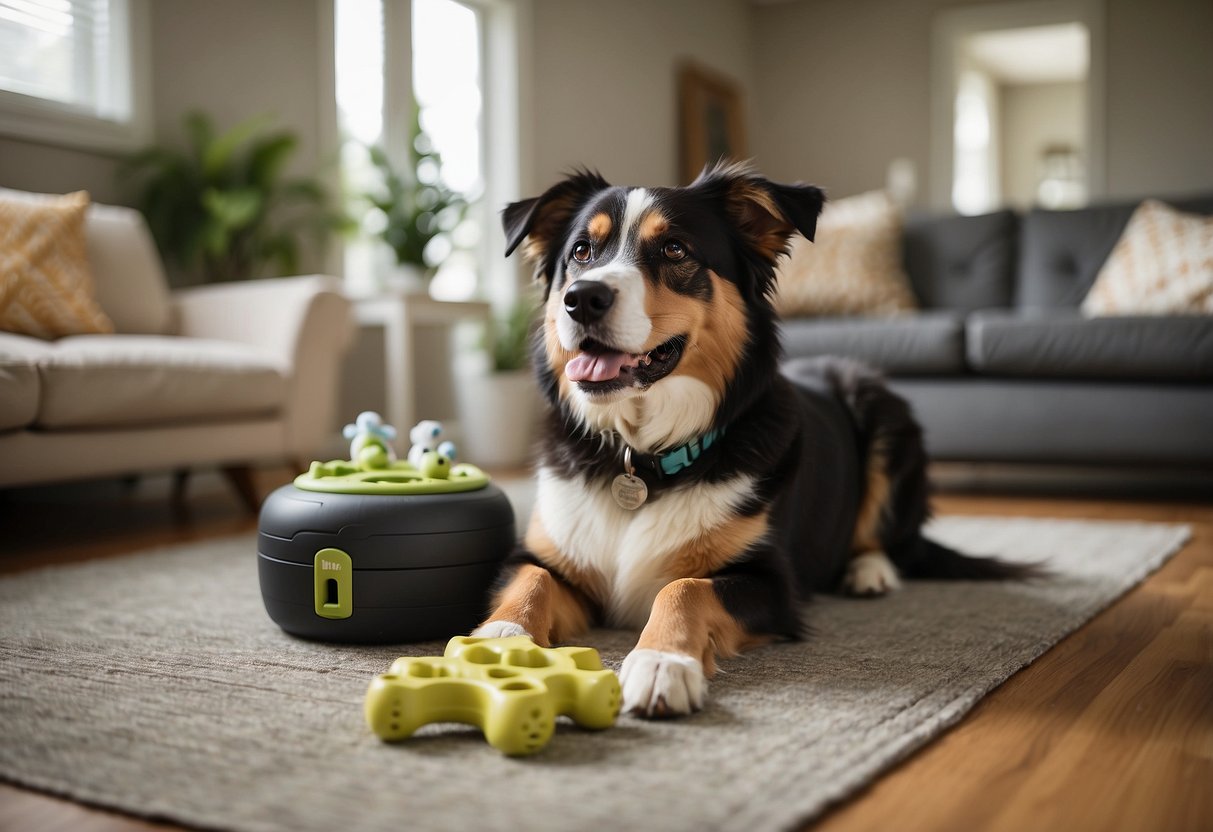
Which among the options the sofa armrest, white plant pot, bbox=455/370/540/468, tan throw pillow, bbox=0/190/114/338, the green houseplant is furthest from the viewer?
white plant pot, bbox=455/370/540/468

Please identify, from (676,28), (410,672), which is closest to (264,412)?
(410,672)

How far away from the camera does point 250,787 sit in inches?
44.1

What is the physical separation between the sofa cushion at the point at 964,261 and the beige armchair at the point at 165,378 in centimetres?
282

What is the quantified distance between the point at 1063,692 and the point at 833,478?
0.74 m

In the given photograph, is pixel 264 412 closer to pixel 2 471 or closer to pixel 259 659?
pixel 2 471

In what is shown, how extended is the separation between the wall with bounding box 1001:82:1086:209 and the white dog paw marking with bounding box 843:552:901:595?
11.2m

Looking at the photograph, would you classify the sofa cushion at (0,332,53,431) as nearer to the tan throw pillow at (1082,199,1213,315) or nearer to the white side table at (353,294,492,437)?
the white side table at (353,294,492,437)

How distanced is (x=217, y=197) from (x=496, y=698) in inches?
124

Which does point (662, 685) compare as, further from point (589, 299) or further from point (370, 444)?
point (370, 444)

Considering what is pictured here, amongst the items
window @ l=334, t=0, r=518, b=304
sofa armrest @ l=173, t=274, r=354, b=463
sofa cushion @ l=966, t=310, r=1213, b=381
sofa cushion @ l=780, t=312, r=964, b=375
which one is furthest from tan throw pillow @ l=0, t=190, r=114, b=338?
sofa cushion @ l=966, t=310, r=1213, b=381

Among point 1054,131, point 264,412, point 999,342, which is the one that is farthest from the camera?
point 1054,131

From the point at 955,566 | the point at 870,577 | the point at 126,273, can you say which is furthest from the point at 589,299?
the point at 126,273

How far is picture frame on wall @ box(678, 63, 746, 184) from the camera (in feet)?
25.4

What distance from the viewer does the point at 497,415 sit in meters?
5.23
